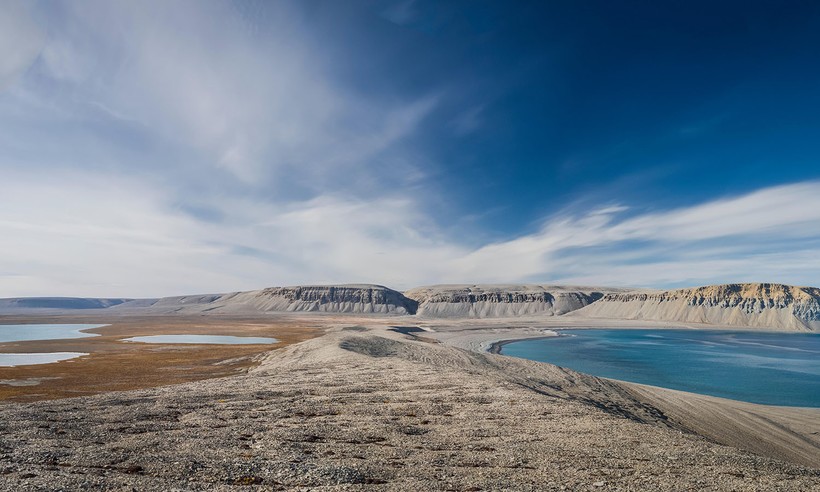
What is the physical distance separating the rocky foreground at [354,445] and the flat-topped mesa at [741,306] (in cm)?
17910

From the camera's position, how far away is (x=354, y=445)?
1377cm

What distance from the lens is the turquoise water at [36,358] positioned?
48719mm

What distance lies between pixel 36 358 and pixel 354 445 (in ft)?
203

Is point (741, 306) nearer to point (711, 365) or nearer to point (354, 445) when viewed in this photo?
point (711, 365)

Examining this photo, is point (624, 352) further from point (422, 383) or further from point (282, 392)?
point (282, 392)

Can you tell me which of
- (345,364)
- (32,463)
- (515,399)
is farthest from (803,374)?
(32,463)

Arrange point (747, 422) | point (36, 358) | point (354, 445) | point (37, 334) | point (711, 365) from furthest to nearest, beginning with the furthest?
point (37, 334), point (711, 365), point (36, 358), point (747, 422), point (354, 445)

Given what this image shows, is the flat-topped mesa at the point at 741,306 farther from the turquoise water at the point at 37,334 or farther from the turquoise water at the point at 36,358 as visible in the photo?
the turquoise water at the point at 37,334

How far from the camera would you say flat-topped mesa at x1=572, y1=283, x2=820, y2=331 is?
148500 millimetres

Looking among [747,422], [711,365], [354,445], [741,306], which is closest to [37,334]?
[354,445]

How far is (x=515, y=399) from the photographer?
21.2 m

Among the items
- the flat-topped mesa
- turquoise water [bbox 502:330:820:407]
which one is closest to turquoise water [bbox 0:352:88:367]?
turquoise water [bbox 502:330:820:407]

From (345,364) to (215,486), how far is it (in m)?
23.4

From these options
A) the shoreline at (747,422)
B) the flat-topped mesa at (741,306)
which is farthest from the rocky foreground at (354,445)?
the flat-topped mesa at (741,306)
